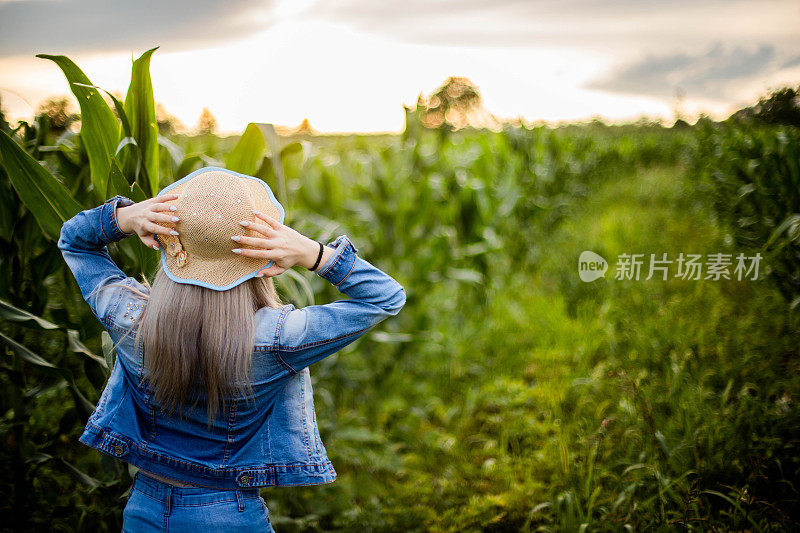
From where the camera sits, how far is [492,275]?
4008 millimetres

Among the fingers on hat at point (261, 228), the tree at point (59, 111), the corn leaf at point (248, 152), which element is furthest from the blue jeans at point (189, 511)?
the tree at point (59, 111)

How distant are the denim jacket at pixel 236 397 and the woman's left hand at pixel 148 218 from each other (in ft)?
0.09

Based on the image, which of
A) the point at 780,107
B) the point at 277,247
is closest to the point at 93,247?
the point at 277,247

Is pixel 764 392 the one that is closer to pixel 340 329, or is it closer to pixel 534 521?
pixel 534 521

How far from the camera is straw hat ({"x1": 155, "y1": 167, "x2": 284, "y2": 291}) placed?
2.91 ft

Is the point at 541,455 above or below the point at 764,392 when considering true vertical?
below

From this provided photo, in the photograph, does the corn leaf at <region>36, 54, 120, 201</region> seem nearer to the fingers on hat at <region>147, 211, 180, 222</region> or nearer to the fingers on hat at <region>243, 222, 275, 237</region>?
the fingers on hat at <region>147, 211, 180, 222</region>

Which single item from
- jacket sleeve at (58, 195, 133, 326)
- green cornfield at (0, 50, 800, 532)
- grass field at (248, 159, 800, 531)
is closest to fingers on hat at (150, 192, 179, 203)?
jacket sleeve at (58, 195, 133, 326)

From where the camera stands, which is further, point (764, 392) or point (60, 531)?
point (764, 392)

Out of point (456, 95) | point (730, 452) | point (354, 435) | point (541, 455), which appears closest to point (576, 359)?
point (541, 455)

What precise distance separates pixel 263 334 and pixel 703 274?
3.39 m

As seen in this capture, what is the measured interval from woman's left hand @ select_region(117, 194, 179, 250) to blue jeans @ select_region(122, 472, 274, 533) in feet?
1.64

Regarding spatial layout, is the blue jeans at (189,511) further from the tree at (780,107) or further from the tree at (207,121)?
the tree at (780,107)

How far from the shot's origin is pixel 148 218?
925 mm
